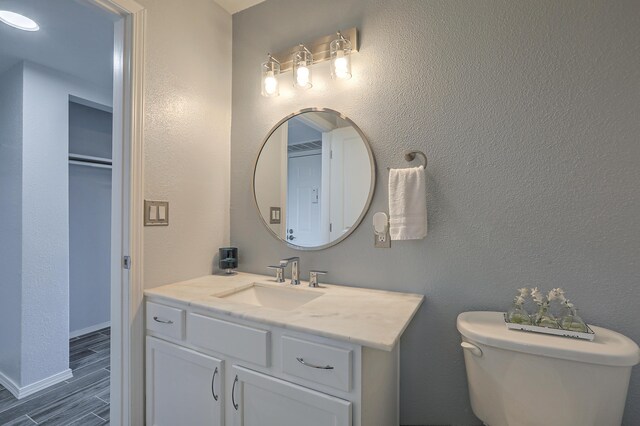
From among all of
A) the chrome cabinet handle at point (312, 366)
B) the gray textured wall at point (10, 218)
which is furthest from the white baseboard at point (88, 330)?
the chrome cabinet handle at point (312, 366)

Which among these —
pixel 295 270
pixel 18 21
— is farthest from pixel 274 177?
pixel 18 21

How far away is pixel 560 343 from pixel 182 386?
4.74ft

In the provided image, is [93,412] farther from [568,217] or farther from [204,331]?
[568,217]

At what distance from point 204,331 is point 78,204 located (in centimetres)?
253

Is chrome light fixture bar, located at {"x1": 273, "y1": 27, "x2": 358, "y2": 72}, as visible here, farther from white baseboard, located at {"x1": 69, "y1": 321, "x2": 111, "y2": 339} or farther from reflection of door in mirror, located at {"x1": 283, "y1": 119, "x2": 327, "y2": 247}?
white baseboard, located at {"x1": 69, "y1": 321, "x2": 111, "y2": 339}

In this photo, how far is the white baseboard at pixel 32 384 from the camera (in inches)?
79.1

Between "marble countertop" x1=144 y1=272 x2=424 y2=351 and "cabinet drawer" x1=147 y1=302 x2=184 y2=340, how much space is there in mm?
42

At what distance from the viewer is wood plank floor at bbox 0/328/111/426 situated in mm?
1746

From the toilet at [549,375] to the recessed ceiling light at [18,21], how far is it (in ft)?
8.78

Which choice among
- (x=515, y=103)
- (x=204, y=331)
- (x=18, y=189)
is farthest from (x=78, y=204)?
(x=515, y=103)

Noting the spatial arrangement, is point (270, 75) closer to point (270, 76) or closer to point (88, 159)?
point (270, 76)

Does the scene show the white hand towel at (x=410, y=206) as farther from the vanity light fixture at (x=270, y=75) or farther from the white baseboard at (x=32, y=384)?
the white baseboard at (x=32, y=384)

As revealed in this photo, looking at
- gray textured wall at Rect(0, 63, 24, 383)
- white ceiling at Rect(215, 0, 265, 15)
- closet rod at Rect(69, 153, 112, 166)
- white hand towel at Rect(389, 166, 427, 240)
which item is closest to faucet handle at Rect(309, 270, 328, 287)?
white hand towel at Rect(389, 166, 427, 240)

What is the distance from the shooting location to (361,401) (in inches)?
36.1
